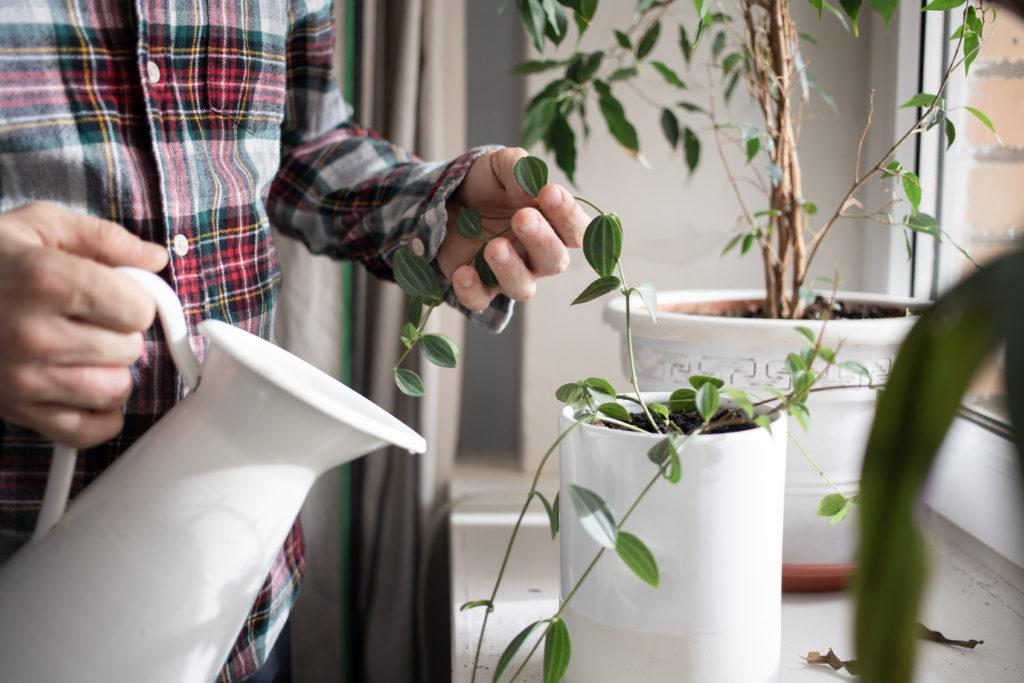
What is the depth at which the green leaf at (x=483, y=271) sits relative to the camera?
620 millimetres

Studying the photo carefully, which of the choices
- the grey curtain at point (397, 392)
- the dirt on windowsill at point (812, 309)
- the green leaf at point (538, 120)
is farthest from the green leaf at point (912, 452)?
the grey curtain at point (397, 392)

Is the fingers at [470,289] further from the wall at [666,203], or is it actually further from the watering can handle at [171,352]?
the wall at [666,203]

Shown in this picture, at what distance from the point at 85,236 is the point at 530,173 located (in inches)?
10.2

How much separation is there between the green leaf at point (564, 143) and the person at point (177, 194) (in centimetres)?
19

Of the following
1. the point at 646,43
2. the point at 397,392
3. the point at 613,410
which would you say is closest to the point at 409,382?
the point at 613,410

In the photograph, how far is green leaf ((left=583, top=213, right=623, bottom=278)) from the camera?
490 mm

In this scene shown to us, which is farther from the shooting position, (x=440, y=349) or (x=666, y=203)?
(x=666, y=203)

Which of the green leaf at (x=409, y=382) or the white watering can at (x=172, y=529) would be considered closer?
the white watering can at (x=172, y=529)

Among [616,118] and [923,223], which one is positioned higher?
[616,118]

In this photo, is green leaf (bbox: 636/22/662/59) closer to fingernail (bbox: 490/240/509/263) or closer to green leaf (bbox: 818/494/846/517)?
fingernail (bbox: 490/240/509/263)

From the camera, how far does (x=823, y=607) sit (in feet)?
2.33

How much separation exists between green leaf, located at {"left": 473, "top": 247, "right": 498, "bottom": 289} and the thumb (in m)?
0.25

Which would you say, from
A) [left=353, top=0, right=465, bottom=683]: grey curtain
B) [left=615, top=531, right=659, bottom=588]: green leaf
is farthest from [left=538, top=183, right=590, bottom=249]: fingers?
[left=353, top=0, right=465, bottom=683]: grey curtain

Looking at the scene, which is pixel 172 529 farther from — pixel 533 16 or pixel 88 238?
pixel 533 16
